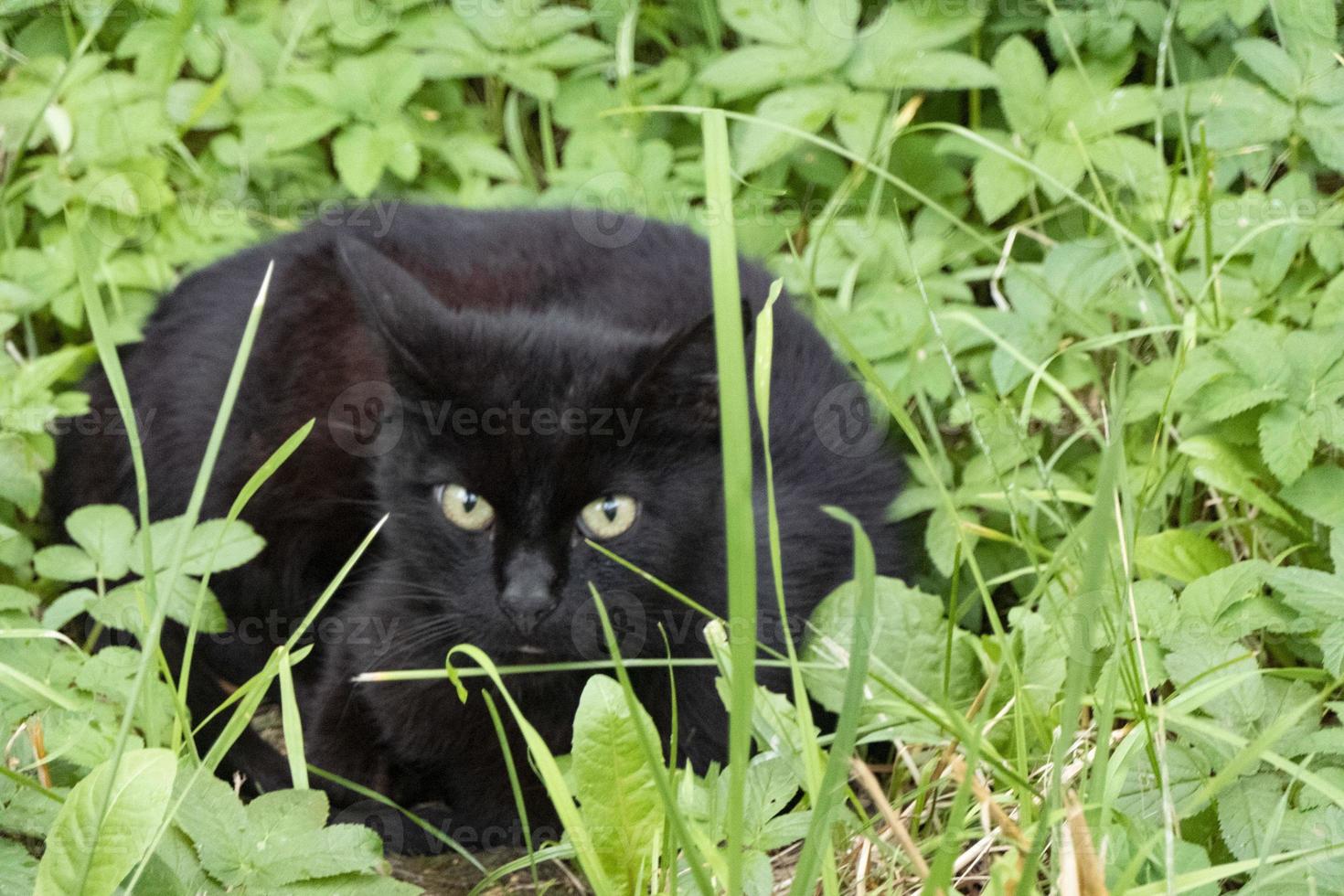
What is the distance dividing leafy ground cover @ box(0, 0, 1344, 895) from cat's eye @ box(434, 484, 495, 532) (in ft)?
0.99

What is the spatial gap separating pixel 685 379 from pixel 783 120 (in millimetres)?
975

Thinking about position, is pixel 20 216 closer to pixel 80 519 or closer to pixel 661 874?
pixel 80 519

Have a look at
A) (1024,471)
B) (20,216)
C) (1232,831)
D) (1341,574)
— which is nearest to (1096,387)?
(1024,471)

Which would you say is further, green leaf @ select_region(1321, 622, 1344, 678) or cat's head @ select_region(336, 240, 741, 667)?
cat's head @ select_region(336, 240, 741, 667)

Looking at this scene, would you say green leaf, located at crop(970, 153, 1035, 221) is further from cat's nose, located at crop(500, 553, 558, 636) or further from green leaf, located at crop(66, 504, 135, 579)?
green leaf, located at crop(66, 504, 135, 579)

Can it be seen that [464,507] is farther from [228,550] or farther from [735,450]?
[735,450]

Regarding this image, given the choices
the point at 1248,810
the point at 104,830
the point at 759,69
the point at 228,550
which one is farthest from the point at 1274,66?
the point at 104,830

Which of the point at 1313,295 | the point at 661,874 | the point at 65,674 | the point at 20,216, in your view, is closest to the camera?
the point at 661,874

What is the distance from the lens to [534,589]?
174 cm

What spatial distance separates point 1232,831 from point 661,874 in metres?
0.63

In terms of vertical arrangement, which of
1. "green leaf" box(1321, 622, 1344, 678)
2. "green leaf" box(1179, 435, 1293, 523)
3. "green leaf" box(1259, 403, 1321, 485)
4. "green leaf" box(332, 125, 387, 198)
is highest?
"green leaf" box(332, 125, 387, 198)

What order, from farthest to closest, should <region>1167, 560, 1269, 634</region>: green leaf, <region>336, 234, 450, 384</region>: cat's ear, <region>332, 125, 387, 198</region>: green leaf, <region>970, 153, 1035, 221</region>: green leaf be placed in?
<region>332, 125, 387, 198</region>: green leaf, <region>970, 153, 1035, 221</region>: green leaf, <region>336, 234, 450, 384</region>: cat's ear, <region>1167, 560, 1269, 634</region>: green leaf

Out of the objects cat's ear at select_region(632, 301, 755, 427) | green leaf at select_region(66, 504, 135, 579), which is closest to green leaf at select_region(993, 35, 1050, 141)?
cat's ear at select_region(632, 301, 755, 427)

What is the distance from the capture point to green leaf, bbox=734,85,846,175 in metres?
2.55
